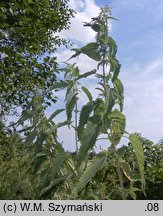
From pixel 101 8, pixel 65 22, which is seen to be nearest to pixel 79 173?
pixel 101 8

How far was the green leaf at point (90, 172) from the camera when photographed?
78.0 inches

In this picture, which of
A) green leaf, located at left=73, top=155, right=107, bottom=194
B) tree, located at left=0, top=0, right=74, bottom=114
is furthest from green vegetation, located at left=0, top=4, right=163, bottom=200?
tree, located at left=0, top=0, right=74, bottom=114

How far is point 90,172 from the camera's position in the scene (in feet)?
6.59

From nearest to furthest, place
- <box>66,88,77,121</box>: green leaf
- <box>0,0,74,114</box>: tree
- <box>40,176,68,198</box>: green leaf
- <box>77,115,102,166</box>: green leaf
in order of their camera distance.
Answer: <box>77,115,102,166</box>: green leaf, <box>66,88,77,121</box>: green leaf, <box>40,176,68,198</box>: green leaf, <box>0,0,74,114</box>: tree

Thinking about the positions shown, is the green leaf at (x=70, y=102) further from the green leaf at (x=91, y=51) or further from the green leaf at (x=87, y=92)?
the green leaf at (x=91, y=51)

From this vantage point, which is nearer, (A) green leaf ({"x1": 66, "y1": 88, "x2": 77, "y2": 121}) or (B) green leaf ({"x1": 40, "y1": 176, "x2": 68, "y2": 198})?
(A) green leaf ({"x1": 66, "y1": 88, "x2": 77, "y2": 121})

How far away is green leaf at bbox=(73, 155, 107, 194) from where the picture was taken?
1981 mm

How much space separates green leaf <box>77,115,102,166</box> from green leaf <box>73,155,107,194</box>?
70 mm

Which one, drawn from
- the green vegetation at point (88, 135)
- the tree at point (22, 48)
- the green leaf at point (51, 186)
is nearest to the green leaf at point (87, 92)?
the green vegetation at point (88, 135)

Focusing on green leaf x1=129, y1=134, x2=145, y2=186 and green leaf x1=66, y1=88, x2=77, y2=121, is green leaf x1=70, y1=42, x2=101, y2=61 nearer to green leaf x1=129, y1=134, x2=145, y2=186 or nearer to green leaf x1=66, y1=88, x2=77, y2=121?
green leaf x1=66, y1=88, x2=77, y2=121

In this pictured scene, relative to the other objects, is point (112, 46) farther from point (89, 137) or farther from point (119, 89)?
point (89, 137)

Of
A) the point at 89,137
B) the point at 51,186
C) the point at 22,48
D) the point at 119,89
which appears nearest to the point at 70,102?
the point at 119,89

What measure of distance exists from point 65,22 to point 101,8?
11.7 meters

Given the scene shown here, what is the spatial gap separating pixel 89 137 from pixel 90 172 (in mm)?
171
